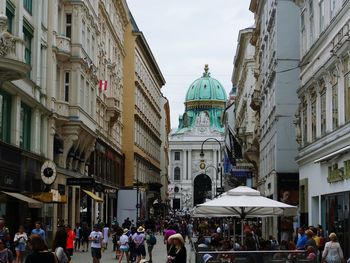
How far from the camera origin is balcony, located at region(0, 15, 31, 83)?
2652 centimetres

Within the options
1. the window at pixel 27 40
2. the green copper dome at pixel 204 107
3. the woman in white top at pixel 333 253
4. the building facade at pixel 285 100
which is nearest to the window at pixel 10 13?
the window at pixel 27 40

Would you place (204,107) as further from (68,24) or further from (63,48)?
(63,48)

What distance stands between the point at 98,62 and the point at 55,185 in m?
15.2

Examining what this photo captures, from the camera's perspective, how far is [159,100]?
114m

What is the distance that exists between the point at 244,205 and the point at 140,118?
59.6 metres

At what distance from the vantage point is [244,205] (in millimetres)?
21594

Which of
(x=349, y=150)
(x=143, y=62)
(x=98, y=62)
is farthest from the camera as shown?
(x=143, y=62)

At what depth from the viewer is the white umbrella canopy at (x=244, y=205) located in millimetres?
21812

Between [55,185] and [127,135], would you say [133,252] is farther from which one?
[127,135]

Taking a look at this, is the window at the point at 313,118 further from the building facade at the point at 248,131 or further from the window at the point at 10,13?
the building facade at the point at 248,131

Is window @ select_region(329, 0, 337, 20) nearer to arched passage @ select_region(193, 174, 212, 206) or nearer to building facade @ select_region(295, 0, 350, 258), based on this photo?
building facade @ select_region(295, 0, 350, 258)

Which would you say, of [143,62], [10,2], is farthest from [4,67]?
[143,62]

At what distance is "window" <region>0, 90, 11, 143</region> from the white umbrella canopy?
31.1 ft

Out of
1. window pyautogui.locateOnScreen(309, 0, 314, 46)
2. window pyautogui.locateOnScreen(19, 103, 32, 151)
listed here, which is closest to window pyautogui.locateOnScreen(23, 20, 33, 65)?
window pyautogui.locateOnScreen(19, 103, 32, 151)
